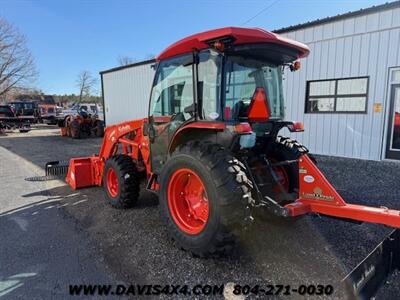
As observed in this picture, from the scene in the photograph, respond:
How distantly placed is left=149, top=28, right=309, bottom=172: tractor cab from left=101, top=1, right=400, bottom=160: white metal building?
18.2 ft

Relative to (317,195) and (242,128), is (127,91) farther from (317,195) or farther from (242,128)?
(317,195)

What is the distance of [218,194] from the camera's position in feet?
8.59

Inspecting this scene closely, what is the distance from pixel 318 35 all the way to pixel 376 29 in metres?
1.62

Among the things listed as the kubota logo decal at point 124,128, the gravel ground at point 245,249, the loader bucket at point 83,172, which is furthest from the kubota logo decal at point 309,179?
the loader bucket at point 83,172

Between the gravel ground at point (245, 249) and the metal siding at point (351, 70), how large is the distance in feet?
11.6

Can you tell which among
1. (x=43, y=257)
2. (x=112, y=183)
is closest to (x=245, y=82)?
(x=112, y=183)

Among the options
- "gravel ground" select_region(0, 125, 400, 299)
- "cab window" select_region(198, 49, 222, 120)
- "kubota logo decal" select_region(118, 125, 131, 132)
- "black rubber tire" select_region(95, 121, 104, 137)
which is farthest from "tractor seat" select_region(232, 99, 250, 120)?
"black rubber tire" select_region(95, 121, 104, 137)

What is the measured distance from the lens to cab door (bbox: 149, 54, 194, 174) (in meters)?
3.41

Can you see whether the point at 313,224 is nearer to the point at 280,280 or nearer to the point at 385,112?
the point at 280,280

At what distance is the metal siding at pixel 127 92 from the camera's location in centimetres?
1576

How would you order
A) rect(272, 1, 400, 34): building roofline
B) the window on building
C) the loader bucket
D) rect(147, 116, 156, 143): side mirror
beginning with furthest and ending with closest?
the window on building < rect(272, 1, 400, 34): building roofline < the loader bucket < rect(147, 116, 156, 143): side mirror

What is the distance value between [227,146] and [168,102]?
50.0 inches

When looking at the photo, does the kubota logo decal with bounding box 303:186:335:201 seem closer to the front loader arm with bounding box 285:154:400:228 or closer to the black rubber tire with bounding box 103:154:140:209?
the front loader arm with bounding box 285:154:400:228

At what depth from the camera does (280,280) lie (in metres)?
2.65
